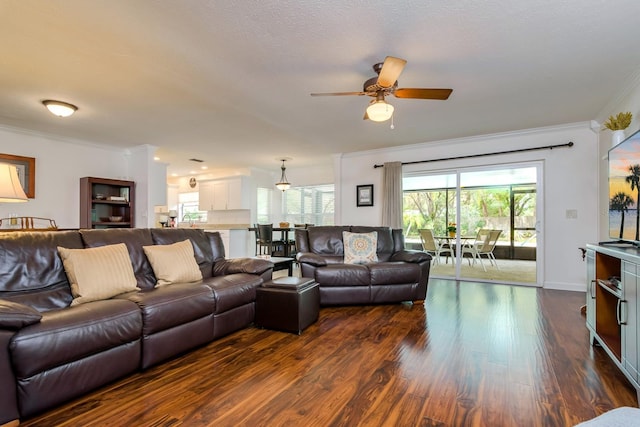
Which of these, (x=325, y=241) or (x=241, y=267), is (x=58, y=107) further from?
(x=325, y=241)

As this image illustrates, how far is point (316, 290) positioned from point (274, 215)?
6020mm

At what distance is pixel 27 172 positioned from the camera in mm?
4715

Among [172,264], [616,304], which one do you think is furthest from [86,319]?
[616,304]

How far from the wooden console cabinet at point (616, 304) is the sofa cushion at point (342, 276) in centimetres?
199

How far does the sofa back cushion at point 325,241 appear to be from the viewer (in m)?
4.30

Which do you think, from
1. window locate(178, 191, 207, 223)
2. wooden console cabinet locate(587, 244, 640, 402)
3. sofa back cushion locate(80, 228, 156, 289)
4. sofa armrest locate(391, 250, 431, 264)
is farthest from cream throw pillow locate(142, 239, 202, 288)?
window locate(178, 191, 207, 223)

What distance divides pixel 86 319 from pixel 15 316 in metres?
0.31

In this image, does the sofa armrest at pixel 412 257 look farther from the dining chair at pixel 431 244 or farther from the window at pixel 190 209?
the window at pixel 190 209

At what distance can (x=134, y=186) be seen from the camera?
583 cm

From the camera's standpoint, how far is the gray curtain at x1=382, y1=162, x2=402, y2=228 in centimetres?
565

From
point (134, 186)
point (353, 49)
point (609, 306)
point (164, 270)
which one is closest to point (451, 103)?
point (353, 49)

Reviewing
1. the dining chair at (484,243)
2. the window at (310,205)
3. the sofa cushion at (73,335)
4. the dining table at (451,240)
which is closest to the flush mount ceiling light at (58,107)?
the sofa cushion at (73,335)

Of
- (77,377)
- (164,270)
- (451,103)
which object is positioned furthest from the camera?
(451,103)

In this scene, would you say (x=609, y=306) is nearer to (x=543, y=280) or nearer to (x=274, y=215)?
(x=543, y=280)
